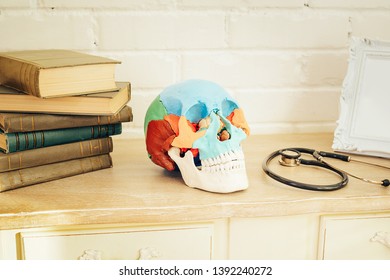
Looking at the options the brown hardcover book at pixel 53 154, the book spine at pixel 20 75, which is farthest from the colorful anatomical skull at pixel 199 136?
the book spine at pixel 20 75

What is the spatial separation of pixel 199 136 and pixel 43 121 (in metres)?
0.28

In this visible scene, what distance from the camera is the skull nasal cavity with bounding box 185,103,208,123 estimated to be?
2.62ft

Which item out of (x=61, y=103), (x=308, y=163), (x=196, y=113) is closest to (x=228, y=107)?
(x=196, y=113)

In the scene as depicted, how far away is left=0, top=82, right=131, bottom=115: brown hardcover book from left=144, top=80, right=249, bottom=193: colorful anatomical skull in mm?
82

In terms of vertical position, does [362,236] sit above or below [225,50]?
below

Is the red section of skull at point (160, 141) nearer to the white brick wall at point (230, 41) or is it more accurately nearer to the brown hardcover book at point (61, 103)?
the brown hardcover book at point (61, 103)

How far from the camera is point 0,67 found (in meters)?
0.86

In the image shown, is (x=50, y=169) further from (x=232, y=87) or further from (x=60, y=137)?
(x=232, y=87)

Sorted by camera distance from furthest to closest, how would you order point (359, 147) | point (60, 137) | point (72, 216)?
point (359, 147), point (60, 137), point (72, 216)

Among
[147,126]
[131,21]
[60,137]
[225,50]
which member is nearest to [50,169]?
[60,137]

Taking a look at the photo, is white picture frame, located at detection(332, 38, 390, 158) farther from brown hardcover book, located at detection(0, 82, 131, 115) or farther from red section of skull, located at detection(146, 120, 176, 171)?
brown hardcover book, located at detection(0, 82, 131, 115)

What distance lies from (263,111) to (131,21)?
0.41m

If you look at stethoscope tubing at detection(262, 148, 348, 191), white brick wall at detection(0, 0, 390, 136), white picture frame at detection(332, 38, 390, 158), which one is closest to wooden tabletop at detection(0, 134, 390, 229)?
stethoscope tubing at detection(262, 148, 348, 191)

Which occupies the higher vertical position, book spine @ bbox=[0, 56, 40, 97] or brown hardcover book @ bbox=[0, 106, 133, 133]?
book spine @ bbox=[0, 56, 40, 97]
